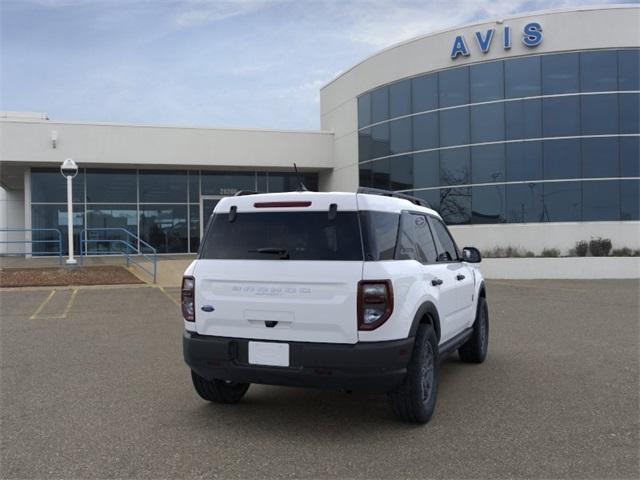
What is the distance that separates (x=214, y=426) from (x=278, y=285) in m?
1.30

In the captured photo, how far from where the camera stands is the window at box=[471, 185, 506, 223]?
21000 millimetres

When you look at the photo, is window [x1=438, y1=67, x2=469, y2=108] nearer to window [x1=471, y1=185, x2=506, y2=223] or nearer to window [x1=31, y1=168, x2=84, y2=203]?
window [x1=471, y1=185, x2=506, y2=223]

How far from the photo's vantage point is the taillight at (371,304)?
445 centimetres

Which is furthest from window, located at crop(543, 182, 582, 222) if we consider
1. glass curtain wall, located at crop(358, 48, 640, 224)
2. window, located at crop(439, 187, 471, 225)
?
window, located at crop(439, 187, 471, 225)

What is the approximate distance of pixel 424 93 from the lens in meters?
22.8

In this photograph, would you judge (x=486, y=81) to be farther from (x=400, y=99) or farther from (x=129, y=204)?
(x=129, y=204)

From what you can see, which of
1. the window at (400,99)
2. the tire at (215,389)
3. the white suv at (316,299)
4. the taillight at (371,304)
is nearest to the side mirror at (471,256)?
the white suv at (316,299)

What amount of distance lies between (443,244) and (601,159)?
1604 cm

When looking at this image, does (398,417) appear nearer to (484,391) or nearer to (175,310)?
(484,391)

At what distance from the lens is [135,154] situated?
24109 mm

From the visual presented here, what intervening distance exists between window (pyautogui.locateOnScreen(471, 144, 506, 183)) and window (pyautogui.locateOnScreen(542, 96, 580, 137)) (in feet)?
5.35

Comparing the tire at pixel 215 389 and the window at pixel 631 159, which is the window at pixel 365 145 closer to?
the window at pixel 631 159

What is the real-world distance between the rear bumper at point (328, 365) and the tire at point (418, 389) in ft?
0.58

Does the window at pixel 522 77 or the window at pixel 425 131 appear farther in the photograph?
→ the window at pixel 425 131
